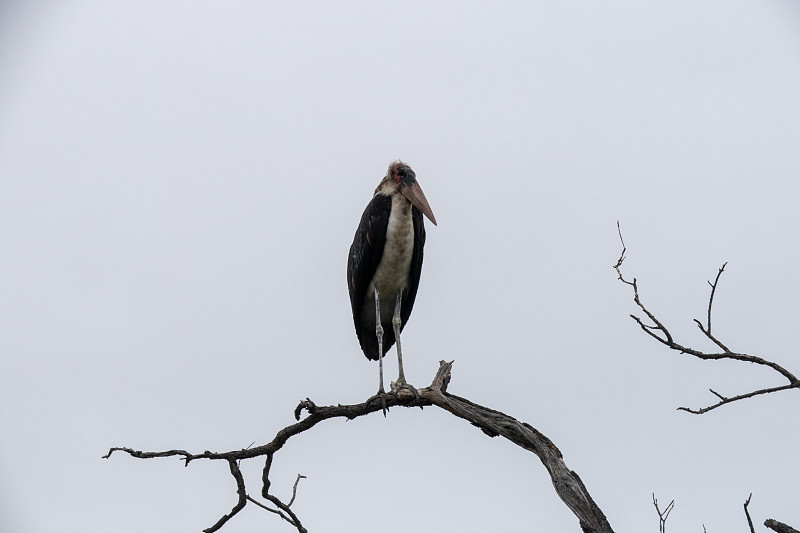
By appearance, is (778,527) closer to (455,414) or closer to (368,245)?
(455,414)

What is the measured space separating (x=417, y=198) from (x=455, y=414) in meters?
2.77

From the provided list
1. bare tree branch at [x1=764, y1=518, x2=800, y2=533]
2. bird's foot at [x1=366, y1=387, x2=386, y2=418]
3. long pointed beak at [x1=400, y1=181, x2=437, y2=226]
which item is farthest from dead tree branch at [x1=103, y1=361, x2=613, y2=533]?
long pointed beak at [x1=400, y1=181, x2=437, y2=226]

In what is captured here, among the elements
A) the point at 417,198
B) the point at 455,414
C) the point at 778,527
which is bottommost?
the point at 778,527

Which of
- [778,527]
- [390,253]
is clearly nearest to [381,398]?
[390,253]

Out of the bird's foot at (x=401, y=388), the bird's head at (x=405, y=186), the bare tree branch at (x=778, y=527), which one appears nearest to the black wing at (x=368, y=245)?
the bird's head at (x=405, y=186)

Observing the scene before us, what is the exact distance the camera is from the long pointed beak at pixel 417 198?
29.3 ft

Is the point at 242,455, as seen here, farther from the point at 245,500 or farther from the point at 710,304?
the point at 710,304

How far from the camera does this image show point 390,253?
352 inches

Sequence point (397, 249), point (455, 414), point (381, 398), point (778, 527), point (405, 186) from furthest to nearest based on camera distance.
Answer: point (405, 186)
point (397, 249)
point (381, 398)
point (455, 414)
point (778, 527)

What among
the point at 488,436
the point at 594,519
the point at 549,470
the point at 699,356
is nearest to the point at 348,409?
the point at 488,436

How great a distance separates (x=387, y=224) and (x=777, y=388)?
5.02 m

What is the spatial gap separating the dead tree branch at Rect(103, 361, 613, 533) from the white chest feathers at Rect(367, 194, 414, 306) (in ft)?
5.34

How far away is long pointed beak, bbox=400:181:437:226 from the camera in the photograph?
352 inches

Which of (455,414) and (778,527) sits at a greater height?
(455,414)
